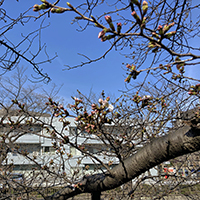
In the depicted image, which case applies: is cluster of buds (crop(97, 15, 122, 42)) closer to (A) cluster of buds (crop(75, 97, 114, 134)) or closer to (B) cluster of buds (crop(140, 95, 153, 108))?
(A) cluster of buds (crop(75, 97, 114, 134))

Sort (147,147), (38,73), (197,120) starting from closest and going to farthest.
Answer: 1. (197,120)
2. (147,147)
3. (38,73)

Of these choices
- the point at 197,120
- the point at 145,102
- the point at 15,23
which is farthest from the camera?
the point at 15,23

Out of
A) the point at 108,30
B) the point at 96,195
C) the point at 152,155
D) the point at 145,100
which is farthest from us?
the point at 96,195

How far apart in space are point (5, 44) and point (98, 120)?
1.67 metres

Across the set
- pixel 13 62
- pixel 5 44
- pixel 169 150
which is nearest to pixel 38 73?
pixel 13 62

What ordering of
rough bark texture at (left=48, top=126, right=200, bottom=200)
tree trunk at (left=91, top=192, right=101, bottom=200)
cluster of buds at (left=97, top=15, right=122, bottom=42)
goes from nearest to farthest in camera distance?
cluster of buds at (left=97, top=15, right=122, bottom=42) → rough bark texture at (left=48, top=126, right=200, bottom=200) → tree trunk at (left=91, top=192, right=101, bottom=200)

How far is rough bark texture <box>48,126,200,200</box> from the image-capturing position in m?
1.11

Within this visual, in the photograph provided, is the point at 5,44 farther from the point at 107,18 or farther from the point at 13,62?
the point at 107,18

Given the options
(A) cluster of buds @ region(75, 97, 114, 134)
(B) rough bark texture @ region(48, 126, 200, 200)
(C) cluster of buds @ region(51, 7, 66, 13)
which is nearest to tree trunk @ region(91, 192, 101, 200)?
(B) rough bark texture @ region(48, 126, 200, 200)

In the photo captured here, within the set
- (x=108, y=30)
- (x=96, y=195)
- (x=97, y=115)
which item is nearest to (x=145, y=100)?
(x=97, y=115)

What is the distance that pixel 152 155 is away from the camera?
1.31 m

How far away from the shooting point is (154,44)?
761mm

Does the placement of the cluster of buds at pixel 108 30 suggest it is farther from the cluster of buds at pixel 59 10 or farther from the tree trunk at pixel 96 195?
the tree trunk at pixel 96 195

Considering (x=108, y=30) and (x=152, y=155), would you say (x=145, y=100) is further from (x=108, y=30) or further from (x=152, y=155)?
(x=108, y=30)
